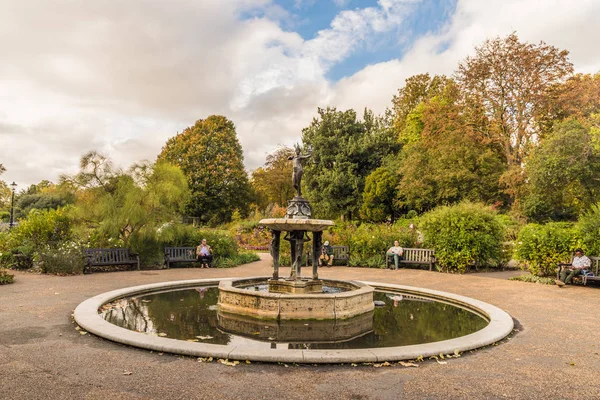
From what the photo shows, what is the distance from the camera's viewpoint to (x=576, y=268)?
1209 cm

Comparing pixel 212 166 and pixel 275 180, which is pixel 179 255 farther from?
pixel 275 180

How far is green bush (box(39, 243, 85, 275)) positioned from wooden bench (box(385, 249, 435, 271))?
36.4 feet

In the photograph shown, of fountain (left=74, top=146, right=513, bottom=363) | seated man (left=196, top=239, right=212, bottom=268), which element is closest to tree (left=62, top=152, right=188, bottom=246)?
seated man (left=196, top=239, right=212, bottom=268)

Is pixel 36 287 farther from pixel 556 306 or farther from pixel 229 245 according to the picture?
pixel 556 306

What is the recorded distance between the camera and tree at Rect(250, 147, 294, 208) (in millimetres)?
47750

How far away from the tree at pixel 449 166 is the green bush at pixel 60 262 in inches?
833

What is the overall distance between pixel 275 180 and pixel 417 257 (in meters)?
32.2

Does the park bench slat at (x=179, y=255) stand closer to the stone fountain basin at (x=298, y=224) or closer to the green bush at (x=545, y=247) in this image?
the stone fountain basin at (x=298, y=224)

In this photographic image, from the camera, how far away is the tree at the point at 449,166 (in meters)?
27.3

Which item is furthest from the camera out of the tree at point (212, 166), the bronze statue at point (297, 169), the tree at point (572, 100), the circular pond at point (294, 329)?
the tree at point (212, 166)

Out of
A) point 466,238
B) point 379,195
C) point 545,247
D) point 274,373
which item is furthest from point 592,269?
point 379,195

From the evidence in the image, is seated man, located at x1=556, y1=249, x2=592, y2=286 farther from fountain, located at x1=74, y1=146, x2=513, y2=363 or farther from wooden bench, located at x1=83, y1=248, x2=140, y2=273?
wooden bench, located at x1=83, y1=248, x2=140, y2=273

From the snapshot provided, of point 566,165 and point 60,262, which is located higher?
point 566,165

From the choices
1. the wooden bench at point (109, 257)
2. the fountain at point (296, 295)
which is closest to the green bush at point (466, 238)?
the fountain at point (296, 295)
